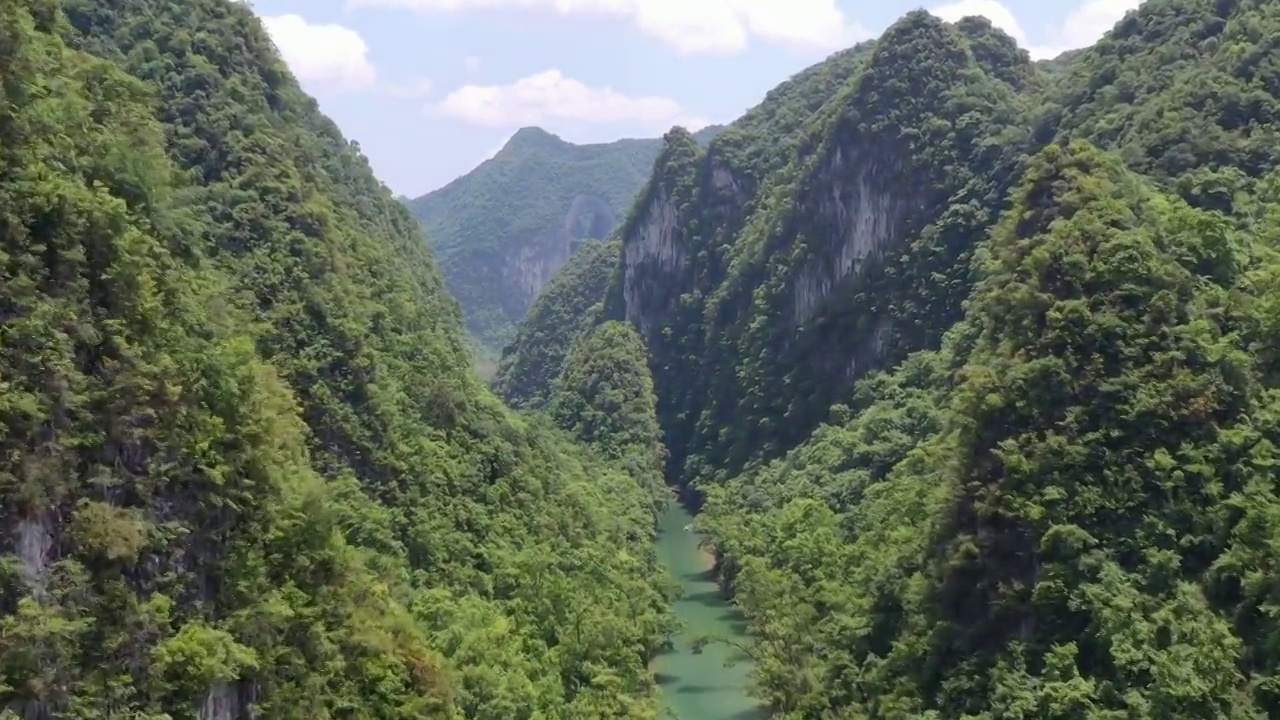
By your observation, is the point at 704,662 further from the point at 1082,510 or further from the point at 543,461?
the point at 1082,510

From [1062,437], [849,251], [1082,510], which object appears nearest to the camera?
[1082,510]

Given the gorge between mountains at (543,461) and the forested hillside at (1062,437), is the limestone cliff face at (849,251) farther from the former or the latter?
the gorge between mountains at (543,461)

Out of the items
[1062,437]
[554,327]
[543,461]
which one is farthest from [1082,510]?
[554,327]


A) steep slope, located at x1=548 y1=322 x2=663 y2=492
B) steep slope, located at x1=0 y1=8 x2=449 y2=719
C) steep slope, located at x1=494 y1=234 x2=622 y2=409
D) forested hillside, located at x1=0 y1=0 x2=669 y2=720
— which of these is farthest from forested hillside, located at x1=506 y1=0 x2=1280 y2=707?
steep slope, located at x1=494 y1=234 x2=622 y2=409

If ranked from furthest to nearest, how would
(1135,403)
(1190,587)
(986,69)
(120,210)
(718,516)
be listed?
(986,69) < (718,516) < (1135,403) < (1190,587) < (120,210)

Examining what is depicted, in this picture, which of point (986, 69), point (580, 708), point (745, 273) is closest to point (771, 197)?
point (745, 273)

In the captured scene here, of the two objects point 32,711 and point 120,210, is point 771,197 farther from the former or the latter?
point 32,711
